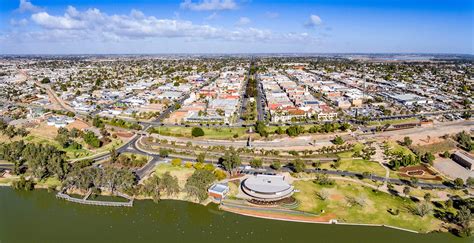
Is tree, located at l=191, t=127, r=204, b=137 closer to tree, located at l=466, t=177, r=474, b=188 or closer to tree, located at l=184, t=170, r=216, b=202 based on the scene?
tree, located at l=184, t=170, r=216, b=202

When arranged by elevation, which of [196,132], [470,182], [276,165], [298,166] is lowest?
[470,182]

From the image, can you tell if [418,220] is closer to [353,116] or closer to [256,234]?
[256,234]

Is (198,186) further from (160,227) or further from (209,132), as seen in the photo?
(209,132)

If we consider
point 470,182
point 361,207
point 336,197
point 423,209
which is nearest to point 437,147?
point 470,182

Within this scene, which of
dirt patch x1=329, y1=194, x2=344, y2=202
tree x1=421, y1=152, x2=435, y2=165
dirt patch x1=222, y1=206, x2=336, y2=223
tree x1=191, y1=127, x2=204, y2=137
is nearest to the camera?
dirt patch x1=222, y1=206, x2=336, y2=223

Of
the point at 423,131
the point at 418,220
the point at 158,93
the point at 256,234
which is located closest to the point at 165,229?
the point at 256,234

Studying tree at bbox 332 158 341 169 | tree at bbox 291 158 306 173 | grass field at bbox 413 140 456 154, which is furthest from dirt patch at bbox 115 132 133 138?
grass field at bbox 413 140 456 154
